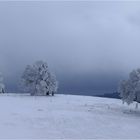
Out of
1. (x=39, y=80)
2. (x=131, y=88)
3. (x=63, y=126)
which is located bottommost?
(x=63, y=126)

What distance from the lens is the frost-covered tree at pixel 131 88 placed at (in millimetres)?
45281

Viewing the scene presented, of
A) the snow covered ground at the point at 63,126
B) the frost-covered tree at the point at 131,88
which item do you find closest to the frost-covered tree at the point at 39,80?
the frost-covered tree at the point at 131,88

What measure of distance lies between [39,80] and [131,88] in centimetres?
2474

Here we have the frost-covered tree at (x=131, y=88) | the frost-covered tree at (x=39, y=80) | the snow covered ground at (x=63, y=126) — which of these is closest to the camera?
the snow covered ground at (x=63, y=126)

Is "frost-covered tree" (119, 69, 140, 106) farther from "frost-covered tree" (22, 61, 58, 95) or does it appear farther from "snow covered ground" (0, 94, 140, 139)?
"frost-covered tree" (22, 61, 58, 95)

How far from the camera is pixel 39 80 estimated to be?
6619 centimetres

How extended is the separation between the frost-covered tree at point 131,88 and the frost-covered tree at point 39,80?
21.6m

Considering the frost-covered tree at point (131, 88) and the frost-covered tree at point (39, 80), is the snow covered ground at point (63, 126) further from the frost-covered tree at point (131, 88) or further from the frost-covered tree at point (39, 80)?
the frost-covered tree at point (39, 80)

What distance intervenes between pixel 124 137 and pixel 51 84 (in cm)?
4289

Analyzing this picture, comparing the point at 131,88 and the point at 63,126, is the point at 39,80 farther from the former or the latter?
the point at 63,126

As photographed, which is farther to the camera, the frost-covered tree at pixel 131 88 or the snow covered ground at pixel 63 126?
the frost-covered tree at pixel 131 88

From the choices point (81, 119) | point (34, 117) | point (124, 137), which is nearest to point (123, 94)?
point (81, 119)

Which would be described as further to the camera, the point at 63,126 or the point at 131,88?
the point at 131,88

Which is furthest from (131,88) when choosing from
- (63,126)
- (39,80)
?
(39,80)
